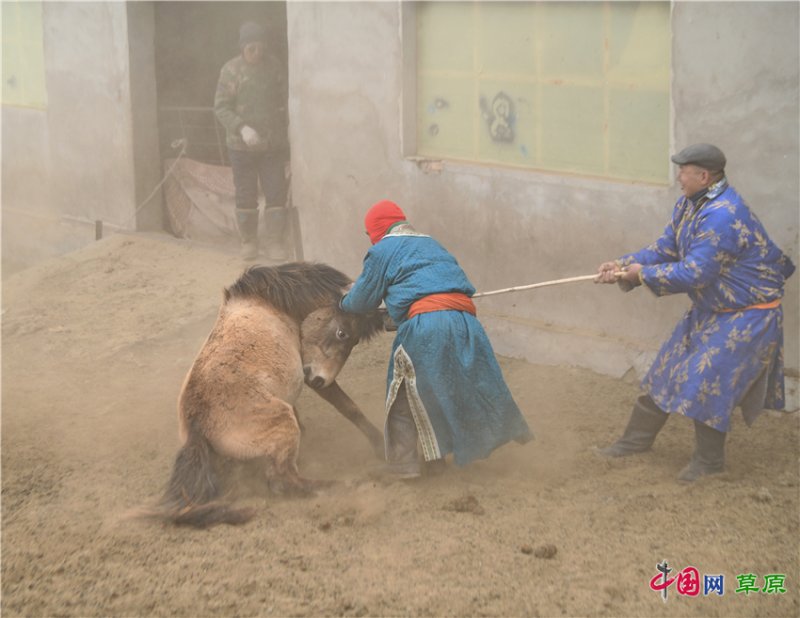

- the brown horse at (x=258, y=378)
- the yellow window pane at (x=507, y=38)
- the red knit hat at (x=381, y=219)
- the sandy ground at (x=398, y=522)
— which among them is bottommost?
the sandy ground at (x=398, y=522)

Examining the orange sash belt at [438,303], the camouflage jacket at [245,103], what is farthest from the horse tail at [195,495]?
the camouflage jacket at [245,103]

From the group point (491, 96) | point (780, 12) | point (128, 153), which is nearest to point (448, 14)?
point (491, 96)

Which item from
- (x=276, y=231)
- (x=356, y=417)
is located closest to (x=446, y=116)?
(x=276, y=231)

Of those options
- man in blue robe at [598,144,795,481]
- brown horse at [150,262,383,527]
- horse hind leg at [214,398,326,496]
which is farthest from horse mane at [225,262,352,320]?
man in blue robe at [598,144,795,481]

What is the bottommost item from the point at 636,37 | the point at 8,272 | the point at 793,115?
the point at 8,272

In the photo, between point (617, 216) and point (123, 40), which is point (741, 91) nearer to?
point (617, 216)

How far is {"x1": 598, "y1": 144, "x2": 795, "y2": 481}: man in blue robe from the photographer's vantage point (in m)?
4.86

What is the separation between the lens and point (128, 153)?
34.0 feet

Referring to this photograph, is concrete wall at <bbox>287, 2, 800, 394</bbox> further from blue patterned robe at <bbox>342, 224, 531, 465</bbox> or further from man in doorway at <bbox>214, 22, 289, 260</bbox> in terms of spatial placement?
blue patterned robe at <bbox>342, 224, 531, 465</bbox>

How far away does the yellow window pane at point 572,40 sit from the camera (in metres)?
6.66

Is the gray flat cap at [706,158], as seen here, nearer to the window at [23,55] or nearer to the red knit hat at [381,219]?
the red knit hat at [381,219]

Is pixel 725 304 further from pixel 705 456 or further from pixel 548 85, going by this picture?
pixel 548 85

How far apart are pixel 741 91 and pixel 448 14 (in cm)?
246

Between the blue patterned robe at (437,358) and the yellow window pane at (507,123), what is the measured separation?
2180mm
